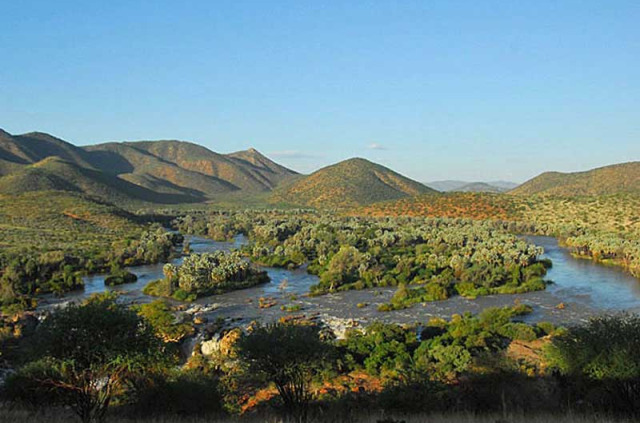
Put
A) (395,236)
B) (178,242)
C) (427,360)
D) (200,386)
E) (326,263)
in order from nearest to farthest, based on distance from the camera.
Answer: (200,386)
(427,360)
(326,263)
(395,236)
(178,242)

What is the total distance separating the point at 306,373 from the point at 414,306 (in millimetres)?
29090

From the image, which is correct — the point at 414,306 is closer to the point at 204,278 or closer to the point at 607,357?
the point at 204,278

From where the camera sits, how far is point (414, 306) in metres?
46.4

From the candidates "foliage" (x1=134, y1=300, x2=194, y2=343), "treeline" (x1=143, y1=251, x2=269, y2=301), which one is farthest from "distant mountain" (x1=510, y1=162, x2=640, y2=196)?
"foliage" (x1=134, y1=300, x2=194, y2=343)

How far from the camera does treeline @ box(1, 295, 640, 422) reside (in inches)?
619

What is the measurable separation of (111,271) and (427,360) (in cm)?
4525

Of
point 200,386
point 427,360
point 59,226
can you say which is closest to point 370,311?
point 427,360

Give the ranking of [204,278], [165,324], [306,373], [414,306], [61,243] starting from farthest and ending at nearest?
[61,243] → [204,278] → [414,306] → [165,324] → [306,373]

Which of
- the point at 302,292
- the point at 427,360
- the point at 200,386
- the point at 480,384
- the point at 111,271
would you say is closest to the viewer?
the point at 200,386

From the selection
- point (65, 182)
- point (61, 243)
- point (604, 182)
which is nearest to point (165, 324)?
point (61, 243)

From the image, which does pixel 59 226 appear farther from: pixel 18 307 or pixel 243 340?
pixel 243 340

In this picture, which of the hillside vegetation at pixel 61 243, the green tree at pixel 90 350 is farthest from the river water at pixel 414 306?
the green tree at pixel 90 350

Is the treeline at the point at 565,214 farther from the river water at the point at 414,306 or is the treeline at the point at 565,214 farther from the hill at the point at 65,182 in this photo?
the hill at the point at 65,182

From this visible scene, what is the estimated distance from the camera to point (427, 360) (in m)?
28.9
